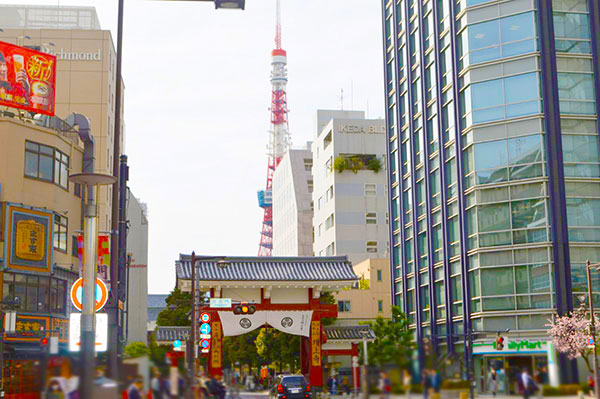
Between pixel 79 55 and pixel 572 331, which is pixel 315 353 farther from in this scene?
pixel 79 55

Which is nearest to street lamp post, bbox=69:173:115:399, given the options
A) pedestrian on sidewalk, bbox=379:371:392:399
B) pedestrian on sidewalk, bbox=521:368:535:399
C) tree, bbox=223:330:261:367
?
pedestrian on sidewalk, bbox=379:371:392:399

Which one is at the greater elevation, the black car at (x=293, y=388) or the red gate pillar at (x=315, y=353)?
the red gate pillar at (x=315, y=353)

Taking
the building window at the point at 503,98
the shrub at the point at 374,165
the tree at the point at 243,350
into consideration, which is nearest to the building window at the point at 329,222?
the shrub at the point at 374,165

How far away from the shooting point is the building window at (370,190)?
95.6 meters

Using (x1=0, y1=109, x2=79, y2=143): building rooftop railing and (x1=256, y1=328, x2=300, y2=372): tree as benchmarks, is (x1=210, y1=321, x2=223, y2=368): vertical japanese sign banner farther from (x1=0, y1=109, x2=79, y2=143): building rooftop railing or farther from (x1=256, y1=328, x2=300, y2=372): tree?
(x1=256, y1=328, x2=300, y2=372): tree

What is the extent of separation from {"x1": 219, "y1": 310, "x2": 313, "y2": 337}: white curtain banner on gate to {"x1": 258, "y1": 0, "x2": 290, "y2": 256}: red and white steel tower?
397ft

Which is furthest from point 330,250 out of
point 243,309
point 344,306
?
point 243,309

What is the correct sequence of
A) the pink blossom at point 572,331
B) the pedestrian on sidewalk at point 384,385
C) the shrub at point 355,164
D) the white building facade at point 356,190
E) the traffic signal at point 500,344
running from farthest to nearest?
the shrub at point 355,164
the white building facade at point 356,190
the pink blossom at point 572,331
the traffic signal at point 500,344
the pedestrian on sidewalk at point 384,385

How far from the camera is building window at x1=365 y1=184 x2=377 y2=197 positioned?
3762 inches

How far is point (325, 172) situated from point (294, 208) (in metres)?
21.7

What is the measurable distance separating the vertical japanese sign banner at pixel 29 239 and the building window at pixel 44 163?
2.42 m

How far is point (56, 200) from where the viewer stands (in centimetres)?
4503

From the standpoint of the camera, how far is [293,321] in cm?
4825

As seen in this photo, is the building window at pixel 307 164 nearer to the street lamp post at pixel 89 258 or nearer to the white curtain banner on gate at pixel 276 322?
the white curtain banner on gate at pixel 276 322
